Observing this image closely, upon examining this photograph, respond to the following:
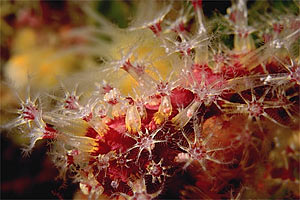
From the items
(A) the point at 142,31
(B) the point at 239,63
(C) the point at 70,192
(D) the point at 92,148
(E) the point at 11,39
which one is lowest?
(C) the point at 70,192

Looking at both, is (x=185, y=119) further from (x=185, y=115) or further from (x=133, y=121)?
(x=133, y=121)

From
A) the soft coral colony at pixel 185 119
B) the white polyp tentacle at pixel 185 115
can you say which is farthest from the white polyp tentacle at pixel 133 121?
the white polyp tentacle at pixel 185 115

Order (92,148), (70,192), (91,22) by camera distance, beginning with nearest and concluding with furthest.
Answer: (92,148)
(70,192)
(91,22)

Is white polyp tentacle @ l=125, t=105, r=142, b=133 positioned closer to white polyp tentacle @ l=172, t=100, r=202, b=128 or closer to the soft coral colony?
the soft coral colony

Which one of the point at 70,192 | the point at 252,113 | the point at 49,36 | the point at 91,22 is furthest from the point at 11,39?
the point at 252,113

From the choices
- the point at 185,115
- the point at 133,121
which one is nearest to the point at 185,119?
the point at 185,115

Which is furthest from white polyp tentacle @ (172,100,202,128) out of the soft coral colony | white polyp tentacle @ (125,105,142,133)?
white polyp tentacle @ (125,105,142,133)

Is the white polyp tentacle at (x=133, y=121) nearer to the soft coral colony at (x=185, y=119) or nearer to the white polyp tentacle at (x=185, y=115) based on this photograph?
the soft coral colony at (x=185, y=119)

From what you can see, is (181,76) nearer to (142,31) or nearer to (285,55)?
(142,31)
